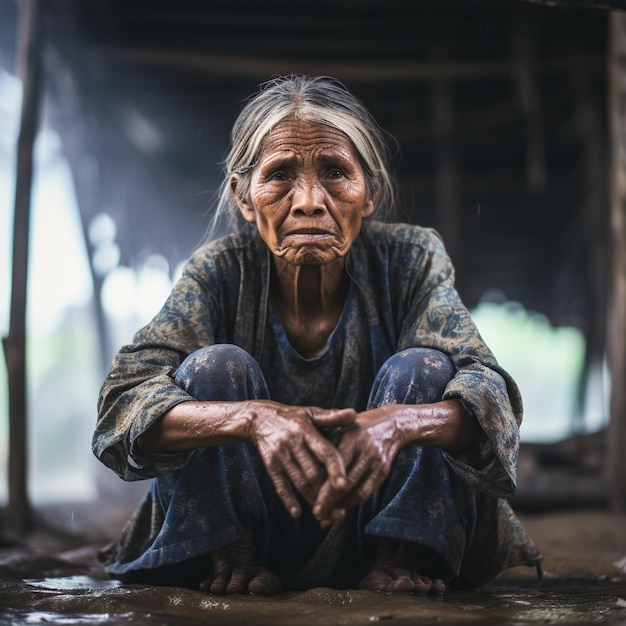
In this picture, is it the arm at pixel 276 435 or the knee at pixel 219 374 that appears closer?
the arm at pixel 276 435

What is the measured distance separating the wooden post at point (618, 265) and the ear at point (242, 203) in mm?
2752

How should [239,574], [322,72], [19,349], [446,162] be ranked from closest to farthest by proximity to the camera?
[239,574] < [19,349] < [322,72] < [446,162]

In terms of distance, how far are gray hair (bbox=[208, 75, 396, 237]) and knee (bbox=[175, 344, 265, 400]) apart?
24.4 inches

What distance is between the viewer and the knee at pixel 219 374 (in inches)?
83.4

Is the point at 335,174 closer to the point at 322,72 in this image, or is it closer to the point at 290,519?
the point at 290,519

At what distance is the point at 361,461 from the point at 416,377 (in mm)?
385

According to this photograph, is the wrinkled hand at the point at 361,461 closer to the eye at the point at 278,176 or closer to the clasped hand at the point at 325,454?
the clasped hand at the point at 325,454

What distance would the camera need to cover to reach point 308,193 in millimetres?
2346

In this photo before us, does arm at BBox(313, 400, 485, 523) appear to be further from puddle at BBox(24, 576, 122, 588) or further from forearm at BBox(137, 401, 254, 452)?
puddle at BBox(24, 576, 122, 588)

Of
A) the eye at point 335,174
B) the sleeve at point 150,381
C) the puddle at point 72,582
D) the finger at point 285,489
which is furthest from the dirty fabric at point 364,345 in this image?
the finger at point 285,489

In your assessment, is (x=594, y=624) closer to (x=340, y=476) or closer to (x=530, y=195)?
(x=340, y=476)

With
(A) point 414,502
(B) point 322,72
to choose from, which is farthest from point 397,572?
(B) point 322,72

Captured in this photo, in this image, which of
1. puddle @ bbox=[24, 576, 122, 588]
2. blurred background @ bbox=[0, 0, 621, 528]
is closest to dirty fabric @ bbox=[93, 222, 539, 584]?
puddle @ bbox=[24, 576, 122, 588]

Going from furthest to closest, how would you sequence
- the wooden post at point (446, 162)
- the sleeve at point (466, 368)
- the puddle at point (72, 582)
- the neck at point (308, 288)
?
1. the wooden post at point (446, 162)
2. the neck at point (308, 288)
3. the puddle at point (72, 582)
4. the sleeve at point (466, 368)
